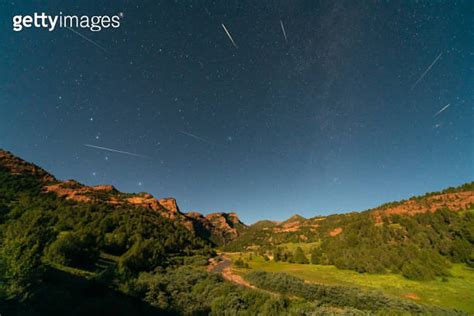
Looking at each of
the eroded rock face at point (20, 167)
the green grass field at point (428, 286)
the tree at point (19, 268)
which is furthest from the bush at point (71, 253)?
the eroded rock face at point (20, 167)

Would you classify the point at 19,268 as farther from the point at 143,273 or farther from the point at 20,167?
the point at 20,167

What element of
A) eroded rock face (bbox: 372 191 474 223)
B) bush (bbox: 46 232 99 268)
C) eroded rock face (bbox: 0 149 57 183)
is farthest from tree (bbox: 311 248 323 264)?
eroded rock face (bbox: 0 149 57 183)

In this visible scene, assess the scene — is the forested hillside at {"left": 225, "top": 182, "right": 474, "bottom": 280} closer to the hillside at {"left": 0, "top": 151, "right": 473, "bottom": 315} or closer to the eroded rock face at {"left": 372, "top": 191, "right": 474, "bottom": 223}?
the eroded rock face at {"left": 372, "top": 191, "right": 474, "bottom": 223}

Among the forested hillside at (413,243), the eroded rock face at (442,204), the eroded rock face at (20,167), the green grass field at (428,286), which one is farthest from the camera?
the eroded rock face at (20,167)

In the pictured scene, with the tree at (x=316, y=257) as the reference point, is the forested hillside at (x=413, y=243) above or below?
above

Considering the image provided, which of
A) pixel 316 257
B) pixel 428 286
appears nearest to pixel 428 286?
pixel 428 286

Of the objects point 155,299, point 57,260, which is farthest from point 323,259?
point 57,260

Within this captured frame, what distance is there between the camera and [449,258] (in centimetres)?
5516

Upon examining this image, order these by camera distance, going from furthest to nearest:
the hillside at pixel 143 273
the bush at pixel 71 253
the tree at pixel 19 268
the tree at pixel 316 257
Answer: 1. the tree at pixel 316 257
2. the bush at pixel 71 253
3. the hillside at pixel 143 273
4. the tree at pixel 19 268

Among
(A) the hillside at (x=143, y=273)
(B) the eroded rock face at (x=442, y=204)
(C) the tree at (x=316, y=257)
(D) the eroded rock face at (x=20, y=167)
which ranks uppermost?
(D) the eroded rock face at (x=20, y=167)

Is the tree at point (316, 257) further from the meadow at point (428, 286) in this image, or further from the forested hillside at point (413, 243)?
the meadow at point (428, 286)

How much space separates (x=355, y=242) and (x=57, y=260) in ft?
312

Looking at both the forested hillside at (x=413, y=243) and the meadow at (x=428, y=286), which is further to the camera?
the forested hillside at (x=413, y=243)

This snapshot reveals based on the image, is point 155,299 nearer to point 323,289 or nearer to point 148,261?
point 148,261
